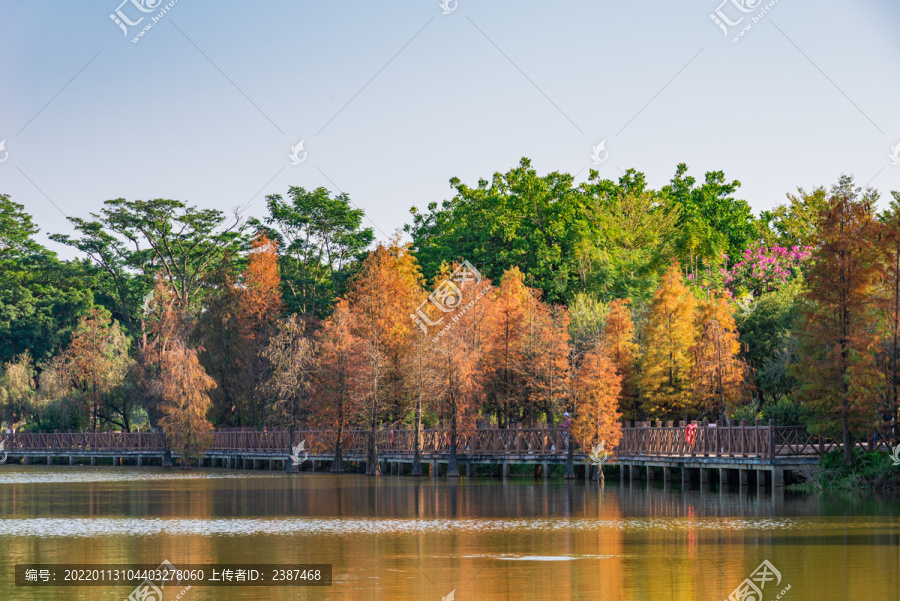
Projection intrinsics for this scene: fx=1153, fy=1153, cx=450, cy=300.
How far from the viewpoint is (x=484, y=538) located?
2306 cm

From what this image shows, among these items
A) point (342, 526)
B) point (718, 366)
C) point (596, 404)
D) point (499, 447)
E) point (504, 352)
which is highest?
point (504, 352)

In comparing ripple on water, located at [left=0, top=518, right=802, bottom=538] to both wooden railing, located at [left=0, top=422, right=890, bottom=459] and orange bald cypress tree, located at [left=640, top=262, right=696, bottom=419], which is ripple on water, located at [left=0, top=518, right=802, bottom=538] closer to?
wooden railing, located at [left=0, top=422, right=890, bottom=459]

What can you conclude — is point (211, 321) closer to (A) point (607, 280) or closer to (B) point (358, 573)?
(A) point (607, 280)

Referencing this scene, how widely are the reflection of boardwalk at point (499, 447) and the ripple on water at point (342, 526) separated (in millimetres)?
9584

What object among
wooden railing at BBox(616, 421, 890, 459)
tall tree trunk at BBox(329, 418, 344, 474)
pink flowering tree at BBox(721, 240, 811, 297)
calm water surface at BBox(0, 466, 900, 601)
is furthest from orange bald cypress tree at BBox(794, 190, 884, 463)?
tall tree trunk at BBox(329, 418, 344, 474)

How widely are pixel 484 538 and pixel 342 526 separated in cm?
423

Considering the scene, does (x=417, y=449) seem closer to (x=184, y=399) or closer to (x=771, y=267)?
(x=184, y=399)

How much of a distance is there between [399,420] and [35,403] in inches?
1014

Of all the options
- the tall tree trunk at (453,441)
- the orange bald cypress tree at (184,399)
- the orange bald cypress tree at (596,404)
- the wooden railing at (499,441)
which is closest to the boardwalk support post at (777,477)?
the wooden railing at (499,441)

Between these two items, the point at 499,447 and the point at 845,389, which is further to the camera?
the point at 499,447

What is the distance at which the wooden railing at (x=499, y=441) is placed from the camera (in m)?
34.9

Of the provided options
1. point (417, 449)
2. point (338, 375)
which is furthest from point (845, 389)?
point (338, 375)

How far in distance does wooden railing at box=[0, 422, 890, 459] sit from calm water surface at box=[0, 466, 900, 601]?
93.1 inches

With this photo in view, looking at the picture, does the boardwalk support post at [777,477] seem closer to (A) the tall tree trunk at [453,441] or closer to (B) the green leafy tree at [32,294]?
(A) the tall tree trunk at [453,441]
